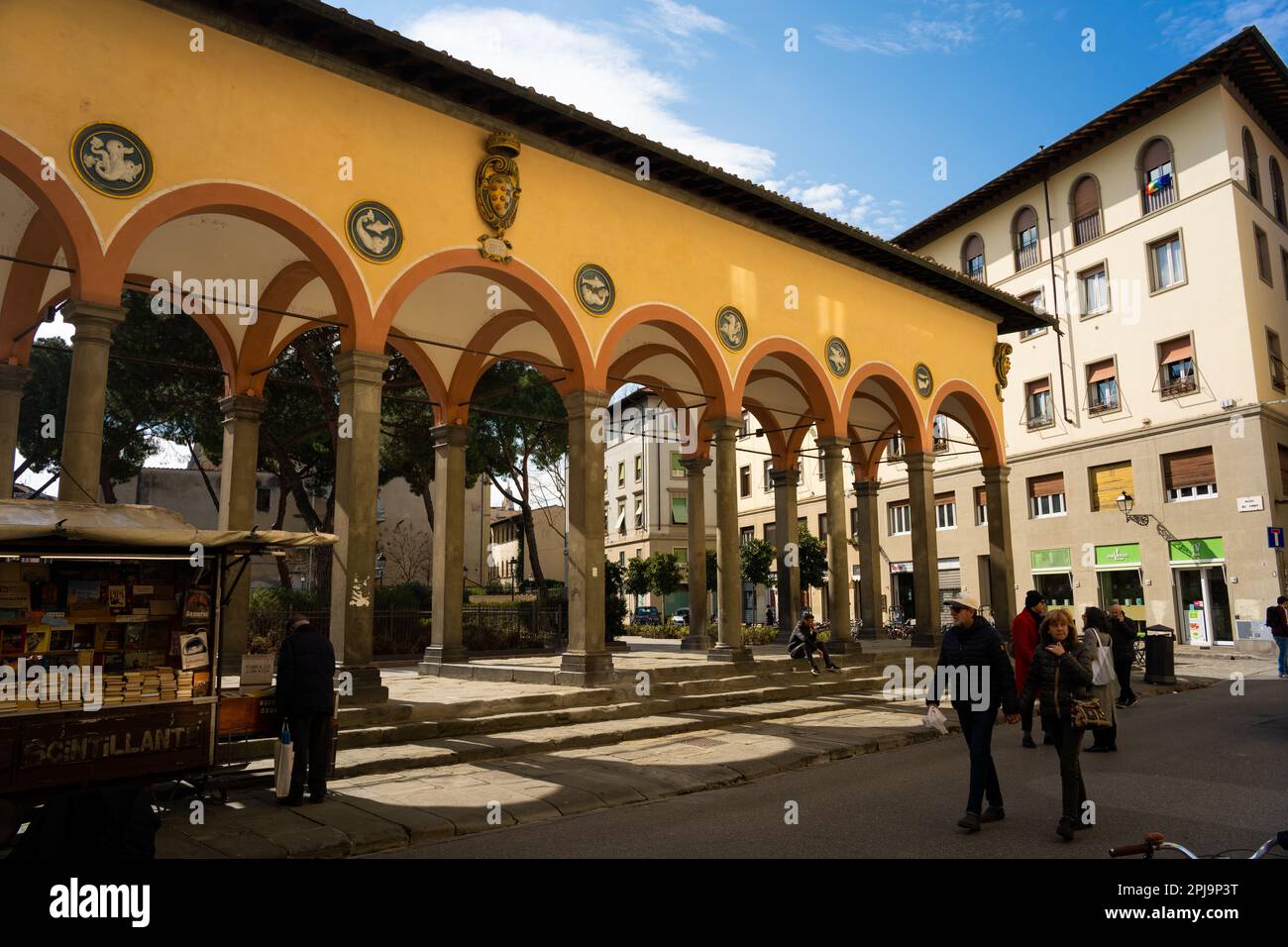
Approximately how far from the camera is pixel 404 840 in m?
6.08

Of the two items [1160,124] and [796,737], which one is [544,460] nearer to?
[796,737]

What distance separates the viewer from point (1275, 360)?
23078mm

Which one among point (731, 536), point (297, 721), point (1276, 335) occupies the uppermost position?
point (1276, 335)

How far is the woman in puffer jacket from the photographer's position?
5.66 metres

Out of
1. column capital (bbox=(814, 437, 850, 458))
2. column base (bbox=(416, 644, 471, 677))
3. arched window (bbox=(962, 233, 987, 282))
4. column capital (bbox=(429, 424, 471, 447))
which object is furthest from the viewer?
arched window (bbox=(962, 233, 987, 282))

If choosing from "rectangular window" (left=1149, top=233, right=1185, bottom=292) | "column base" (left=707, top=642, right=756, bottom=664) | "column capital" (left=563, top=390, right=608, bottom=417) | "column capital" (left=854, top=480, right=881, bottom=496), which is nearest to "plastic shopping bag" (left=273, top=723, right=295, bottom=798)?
"column capital" (left=563, top=390, right=608, bottom=417)

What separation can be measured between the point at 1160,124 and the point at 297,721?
27342 millimetres

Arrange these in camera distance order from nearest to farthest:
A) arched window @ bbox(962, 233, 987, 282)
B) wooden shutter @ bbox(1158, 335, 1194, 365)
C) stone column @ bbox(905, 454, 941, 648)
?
stone column @ bbox(905, 454, 941, 648) → wooden shutter @ bbox(1158, 335, 1194, 365) → arched window @ bbox(962, 233, 987, 282)

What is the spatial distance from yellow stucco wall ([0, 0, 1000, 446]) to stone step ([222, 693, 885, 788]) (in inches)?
198

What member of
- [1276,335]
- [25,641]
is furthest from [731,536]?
[1276,335]

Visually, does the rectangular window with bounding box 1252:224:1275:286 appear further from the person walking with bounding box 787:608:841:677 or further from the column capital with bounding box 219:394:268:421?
the column capital with bounding box 219:394:268:421

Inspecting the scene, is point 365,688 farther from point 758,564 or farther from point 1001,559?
point 758,564

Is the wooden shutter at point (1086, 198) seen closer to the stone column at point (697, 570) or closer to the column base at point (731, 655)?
the stone column at point (697, 570)

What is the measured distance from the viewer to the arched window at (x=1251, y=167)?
77.8 ft
